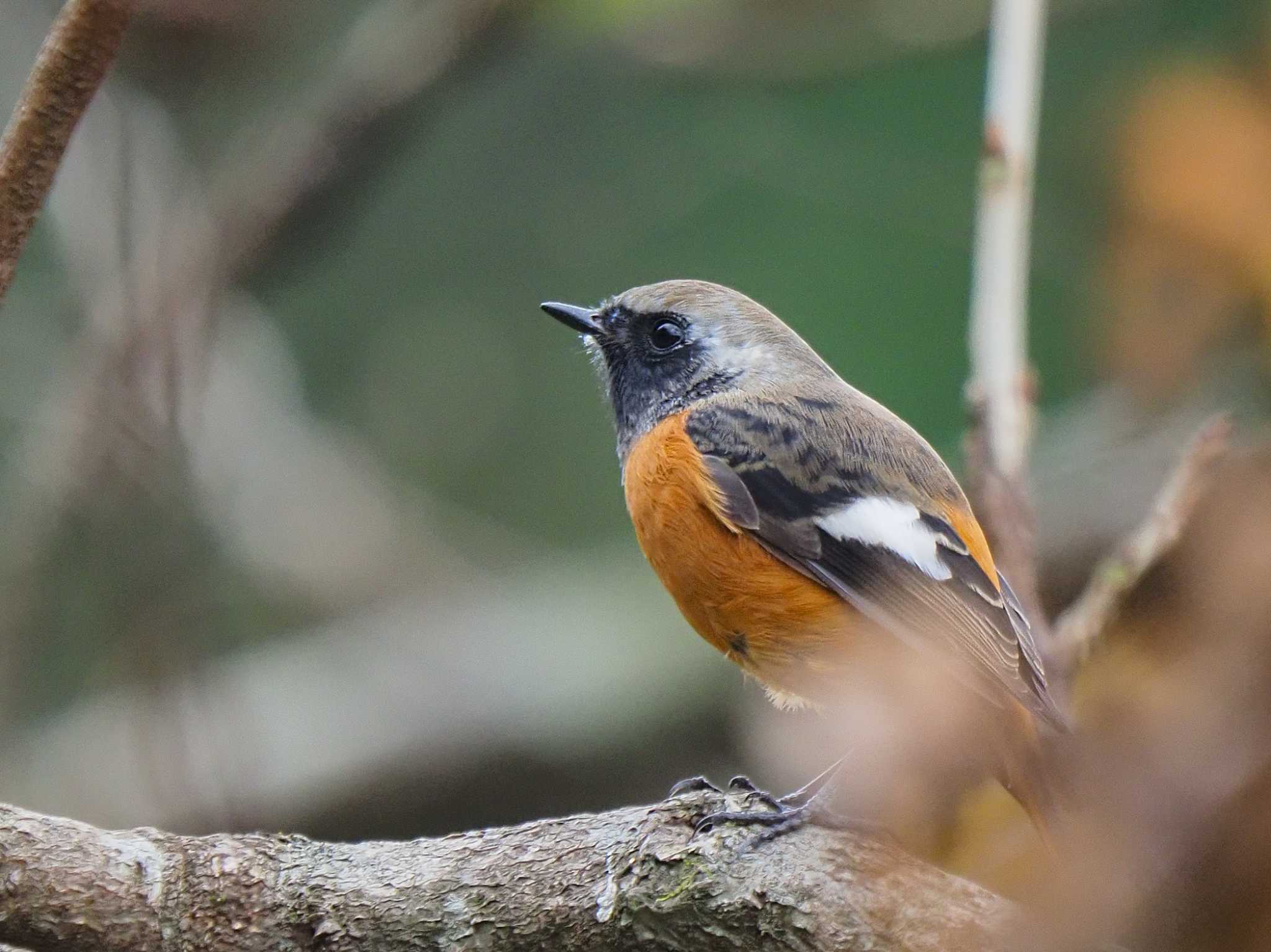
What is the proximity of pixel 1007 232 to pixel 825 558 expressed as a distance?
46.4 inches

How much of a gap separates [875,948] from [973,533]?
4.46 ft

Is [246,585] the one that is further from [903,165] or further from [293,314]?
[903,165]

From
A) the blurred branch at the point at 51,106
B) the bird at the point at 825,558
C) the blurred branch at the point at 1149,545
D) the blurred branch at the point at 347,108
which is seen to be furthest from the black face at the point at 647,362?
the blurred branch at the point at 51,106

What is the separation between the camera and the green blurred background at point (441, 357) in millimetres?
5578

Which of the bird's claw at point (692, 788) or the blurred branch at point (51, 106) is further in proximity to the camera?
the bird's claw at point (692, 788)

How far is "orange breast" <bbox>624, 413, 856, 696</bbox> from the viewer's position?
3299mm

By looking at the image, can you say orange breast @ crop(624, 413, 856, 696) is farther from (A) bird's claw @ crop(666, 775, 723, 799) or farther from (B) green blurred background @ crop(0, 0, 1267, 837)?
(B) green blurred background @ crop(0, 0, 1267, 837)

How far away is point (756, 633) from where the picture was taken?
3.32m

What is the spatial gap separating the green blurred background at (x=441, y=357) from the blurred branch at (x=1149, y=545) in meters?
1.10

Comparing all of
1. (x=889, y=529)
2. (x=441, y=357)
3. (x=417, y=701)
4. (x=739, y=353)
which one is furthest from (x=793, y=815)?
(x=441, y=357)

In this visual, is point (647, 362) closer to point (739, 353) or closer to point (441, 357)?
point (739, 353)

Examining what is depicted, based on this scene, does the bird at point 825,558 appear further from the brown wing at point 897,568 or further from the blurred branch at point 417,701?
the blurred branch at point 417,701

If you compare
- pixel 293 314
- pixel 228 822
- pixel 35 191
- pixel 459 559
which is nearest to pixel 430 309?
→ pixel 293 314

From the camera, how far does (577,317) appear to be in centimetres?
429
